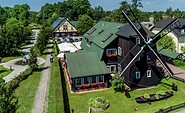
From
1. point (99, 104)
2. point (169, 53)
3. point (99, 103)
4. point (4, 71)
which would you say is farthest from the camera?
point (169, 53)

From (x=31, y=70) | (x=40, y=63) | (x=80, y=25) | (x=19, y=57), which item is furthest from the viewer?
(x=80, y=25)

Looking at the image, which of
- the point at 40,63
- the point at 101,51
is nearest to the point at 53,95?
the point at 101,51

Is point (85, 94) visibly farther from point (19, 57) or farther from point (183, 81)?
point (19, 57)

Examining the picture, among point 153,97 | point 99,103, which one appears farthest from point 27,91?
point 153,97

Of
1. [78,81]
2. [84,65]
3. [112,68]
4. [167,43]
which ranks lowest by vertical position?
[78,81]

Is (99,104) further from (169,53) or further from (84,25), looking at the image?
(84,25)

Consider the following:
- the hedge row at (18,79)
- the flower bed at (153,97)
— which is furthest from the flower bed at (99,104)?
the hedge row at (18,79)

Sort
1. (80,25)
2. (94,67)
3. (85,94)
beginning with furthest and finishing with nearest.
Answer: (80,25)
(94,67)
(85,94)
